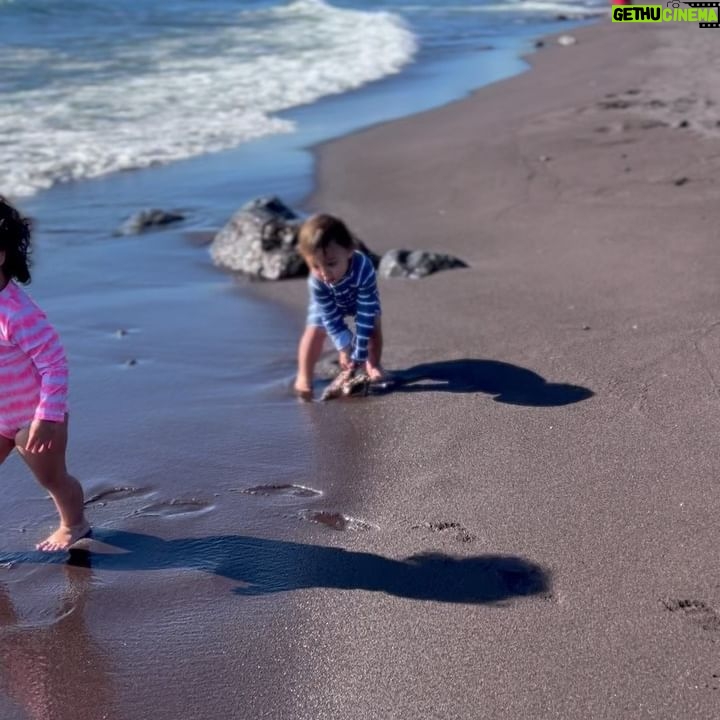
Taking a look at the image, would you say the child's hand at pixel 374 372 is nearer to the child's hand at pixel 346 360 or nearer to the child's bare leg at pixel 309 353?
the child's hand at pixel 346 360

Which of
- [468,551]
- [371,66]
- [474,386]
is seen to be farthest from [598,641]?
[371,66]

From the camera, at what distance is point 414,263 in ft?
21.5

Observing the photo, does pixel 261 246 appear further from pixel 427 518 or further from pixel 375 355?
pixel 427 518

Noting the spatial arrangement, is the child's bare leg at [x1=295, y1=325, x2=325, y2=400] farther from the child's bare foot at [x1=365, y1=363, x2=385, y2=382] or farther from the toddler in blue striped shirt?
the child's bare foot at [x1=365, y1=363, x2=385, y2=382]

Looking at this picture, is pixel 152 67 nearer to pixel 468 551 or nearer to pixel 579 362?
pixel 579 362

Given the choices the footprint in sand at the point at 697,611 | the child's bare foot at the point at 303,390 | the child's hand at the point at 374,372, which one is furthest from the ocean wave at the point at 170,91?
the footprint in sand at the point at 697,611

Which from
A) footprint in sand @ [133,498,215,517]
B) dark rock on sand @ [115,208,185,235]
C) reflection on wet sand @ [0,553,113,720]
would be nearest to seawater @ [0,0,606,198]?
dark rock on sand @ [115,208,185,235]

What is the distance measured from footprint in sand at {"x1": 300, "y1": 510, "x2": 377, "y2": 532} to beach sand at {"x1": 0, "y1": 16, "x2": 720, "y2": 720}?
0.04 ft

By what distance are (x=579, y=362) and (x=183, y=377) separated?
6.05 ft

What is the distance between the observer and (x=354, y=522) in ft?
12.1

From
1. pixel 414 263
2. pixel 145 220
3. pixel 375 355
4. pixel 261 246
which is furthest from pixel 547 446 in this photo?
pixel 145 220

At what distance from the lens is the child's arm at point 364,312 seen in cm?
499

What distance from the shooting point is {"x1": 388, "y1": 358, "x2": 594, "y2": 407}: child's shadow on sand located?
4559mm

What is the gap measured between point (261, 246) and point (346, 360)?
82.1 inches
